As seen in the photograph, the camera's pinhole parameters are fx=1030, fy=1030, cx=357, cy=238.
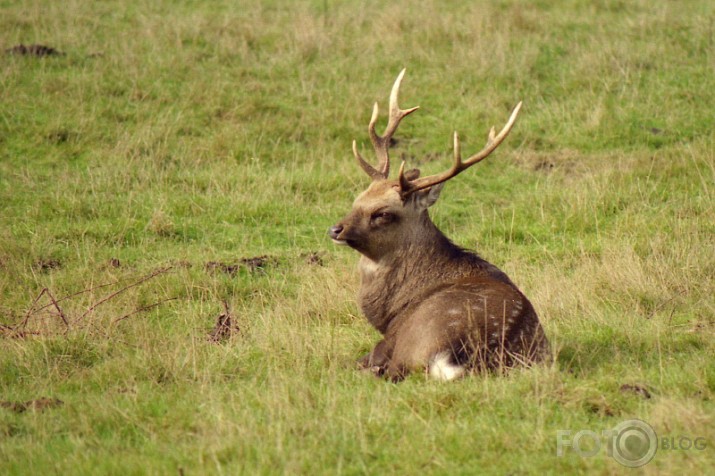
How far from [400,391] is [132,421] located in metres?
1.33

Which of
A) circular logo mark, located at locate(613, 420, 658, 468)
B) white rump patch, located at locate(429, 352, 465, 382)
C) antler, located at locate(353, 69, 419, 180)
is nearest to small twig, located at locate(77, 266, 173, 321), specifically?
antler, located at locate(353, 69, 419, 180)

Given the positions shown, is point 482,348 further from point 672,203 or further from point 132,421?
point 672,203

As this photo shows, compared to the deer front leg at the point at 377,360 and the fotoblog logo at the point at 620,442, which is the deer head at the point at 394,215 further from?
the fotoblog logo at the point at 620,442

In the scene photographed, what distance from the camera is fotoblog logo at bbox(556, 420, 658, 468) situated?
442cm

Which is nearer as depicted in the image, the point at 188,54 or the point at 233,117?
the point at 233,117

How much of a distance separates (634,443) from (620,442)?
6 centimetres

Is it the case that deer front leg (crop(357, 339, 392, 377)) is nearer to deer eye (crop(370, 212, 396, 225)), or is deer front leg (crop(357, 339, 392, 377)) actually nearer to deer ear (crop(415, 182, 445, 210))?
deer eye (crop(370, 212, 396, 225))

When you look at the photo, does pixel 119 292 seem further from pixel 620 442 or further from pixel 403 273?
pixel 620 442

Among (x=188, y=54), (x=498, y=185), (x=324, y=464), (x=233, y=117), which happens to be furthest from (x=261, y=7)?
(x=324, y=464)

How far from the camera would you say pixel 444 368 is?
211 inches

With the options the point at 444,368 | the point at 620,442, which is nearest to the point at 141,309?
the point at 444,368

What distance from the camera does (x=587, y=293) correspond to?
7016 millimetres

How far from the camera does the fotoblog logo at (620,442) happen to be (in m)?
4.42

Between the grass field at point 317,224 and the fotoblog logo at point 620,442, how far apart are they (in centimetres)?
5
